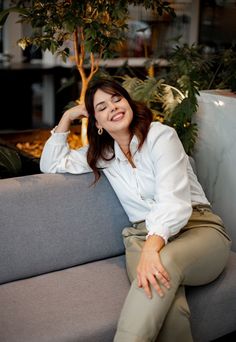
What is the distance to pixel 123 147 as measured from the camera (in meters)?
2.34

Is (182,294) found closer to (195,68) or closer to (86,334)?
(86,334)

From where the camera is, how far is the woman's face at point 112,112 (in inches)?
88.4

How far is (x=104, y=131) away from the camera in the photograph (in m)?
2.43

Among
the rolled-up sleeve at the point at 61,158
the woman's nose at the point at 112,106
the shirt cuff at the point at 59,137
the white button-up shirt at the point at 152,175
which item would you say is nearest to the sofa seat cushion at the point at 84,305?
the white button-up shirt at the point at 152,175

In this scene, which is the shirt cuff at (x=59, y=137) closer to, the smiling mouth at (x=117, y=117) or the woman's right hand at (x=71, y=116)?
the woman's right hand at (x=71, y=116)

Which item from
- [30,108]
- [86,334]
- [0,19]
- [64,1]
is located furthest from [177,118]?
[30,108]

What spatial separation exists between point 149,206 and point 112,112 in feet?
1.37

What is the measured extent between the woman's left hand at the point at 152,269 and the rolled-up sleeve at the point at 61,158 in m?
0.56

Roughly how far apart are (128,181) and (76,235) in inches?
12.6

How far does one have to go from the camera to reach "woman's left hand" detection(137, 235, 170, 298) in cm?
190

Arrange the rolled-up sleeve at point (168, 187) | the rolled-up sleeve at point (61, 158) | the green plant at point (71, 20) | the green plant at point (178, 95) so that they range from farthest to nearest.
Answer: the green plant at point (178, 95), the green plant at point (71, 20), the rolled-up sleeve at point (61, 158), the rolled-up sleeve at point (168, 187)

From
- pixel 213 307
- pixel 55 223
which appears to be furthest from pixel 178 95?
pixel 213 307

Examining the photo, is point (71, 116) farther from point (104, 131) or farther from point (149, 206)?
point (149, 206)

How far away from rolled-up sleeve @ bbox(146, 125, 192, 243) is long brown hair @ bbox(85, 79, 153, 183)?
8cm
